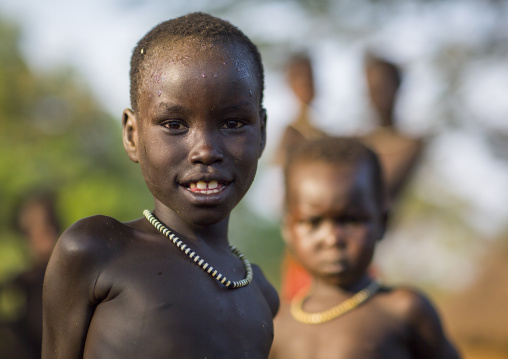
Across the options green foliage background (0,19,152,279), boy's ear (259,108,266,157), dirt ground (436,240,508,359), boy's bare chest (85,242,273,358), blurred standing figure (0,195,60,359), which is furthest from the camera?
green foliage background (0,19,152,279)

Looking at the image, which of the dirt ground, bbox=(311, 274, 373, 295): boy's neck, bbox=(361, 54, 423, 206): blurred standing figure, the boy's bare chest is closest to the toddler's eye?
the boy's bare chest

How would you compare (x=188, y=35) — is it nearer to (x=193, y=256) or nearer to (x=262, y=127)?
(x=262, y=127)

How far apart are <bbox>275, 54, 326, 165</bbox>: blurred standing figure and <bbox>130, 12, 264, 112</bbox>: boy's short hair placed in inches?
129

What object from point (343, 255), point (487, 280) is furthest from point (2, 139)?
point (343, 255)

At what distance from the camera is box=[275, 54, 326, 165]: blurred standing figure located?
5.62m

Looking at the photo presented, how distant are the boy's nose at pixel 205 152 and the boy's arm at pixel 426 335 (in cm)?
168

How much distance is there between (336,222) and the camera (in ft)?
11.0

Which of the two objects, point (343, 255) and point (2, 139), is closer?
point (343, 255)

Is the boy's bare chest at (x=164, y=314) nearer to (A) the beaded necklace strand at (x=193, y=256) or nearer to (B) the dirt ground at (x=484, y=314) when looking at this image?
(A) the beaded necklace strand at (x=193, y=256)

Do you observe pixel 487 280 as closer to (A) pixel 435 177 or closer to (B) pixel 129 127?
(A) pixel 435 177

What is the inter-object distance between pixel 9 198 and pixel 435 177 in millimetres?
10331

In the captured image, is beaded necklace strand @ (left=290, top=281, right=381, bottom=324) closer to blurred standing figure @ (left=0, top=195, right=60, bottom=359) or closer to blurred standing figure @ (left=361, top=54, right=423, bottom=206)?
blurred standing figure @ (left=361, top=54, right=423, bottom=206)

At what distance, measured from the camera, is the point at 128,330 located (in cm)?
191

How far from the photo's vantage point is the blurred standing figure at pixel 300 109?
5.62m
